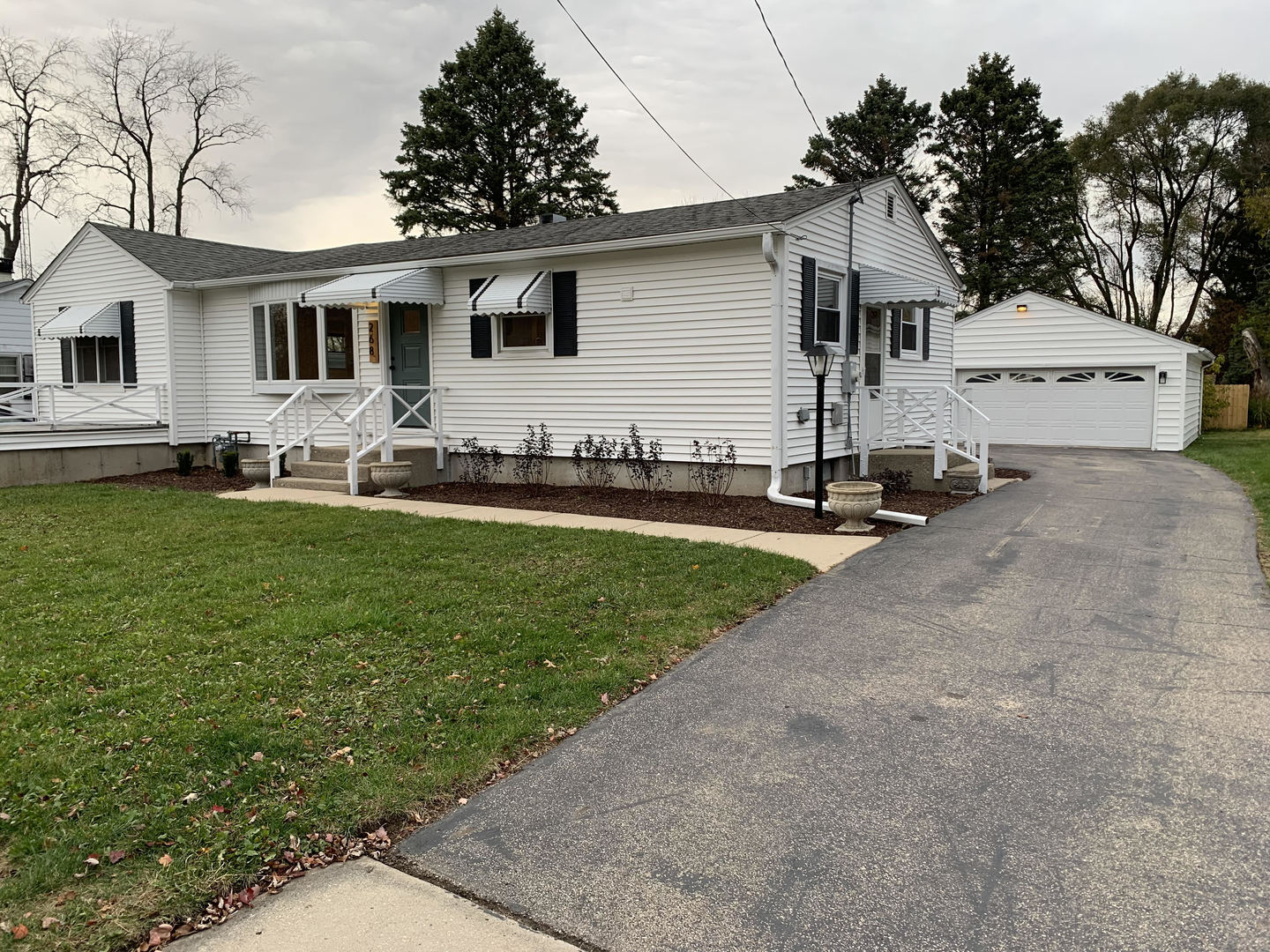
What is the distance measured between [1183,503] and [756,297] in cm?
576

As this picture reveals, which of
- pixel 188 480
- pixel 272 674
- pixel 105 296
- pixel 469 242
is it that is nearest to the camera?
pixel 272 674

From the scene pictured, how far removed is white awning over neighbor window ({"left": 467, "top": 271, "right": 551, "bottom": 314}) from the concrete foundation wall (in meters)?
6.47

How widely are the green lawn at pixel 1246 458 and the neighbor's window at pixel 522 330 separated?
839cm

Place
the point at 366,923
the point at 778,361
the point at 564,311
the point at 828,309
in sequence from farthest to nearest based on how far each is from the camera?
the point at 564,311 → the point at 828,309 → the point at 778,361 → the point at 366,923

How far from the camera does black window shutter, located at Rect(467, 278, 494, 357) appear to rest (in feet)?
40.3

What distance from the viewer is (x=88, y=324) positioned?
604 inches

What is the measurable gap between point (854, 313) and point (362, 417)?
7.15 m

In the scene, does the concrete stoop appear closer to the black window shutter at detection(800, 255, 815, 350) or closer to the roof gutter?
the black window shutter at detection(800, 255, 815, 350)

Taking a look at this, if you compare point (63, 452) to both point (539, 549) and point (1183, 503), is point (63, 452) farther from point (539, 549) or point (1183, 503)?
point (1183, 503)

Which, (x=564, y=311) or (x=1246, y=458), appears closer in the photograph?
(x=564, y=311)

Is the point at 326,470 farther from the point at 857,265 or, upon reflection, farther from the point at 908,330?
the point at 908,330

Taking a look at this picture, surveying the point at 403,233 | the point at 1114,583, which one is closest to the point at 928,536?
the point at 1114,583

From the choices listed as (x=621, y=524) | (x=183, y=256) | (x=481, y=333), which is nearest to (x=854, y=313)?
(x=621, y=524)

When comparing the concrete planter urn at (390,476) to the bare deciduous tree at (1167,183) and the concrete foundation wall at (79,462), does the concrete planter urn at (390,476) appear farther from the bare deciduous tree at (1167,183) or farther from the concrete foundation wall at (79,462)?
the bare deciduous tree at (1167,183)
